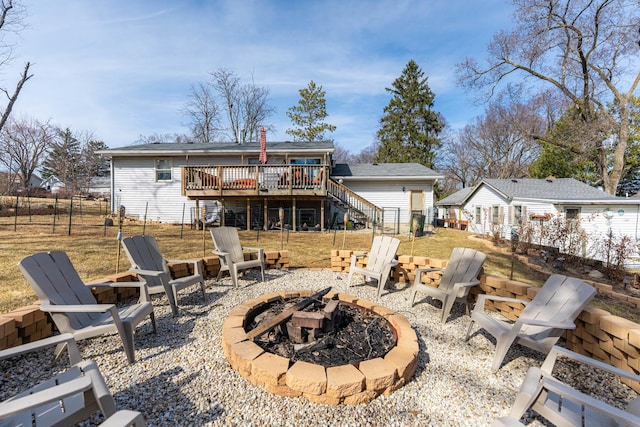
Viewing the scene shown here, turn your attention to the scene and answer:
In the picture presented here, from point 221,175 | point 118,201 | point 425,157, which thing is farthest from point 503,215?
point 118,201

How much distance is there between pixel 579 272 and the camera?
6.86m

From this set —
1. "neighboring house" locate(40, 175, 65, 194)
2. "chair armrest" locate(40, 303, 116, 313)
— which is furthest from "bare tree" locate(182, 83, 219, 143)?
"chair armrest" locate(40, 303, 116, 313)

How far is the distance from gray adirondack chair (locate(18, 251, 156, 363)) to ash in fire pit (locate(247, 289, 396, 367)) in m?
1.11

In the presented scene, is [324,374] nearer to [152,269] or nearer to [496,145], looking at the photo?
[152,269]

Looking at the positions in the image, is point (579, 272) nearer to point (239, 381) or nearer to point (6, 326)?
point (239, 381)

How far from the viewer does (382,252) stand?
4.78 m

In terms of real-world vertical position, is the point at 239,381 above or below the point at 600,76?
below

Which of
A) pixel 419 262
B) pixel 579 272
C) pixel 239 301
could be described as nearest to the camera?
pixel 239 301

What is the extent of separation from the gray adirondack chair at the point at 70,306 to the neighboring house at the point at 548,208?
10783 mm

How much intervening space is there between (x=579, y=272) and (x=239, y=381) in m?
8.55

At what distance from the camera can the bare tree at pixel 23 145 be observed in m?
23.7

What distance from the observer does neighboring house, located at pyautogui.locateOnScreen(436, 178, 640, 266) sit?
10.8 meters

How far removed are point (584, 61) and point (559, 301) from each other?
732 inches

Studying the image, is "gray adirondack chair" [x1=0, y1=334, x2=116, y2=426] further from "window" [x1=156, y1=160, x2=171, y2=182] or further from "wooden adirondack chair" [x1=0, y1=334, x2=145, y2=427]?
"window" [x1=156, y1=160, x2=171, y2=182]
